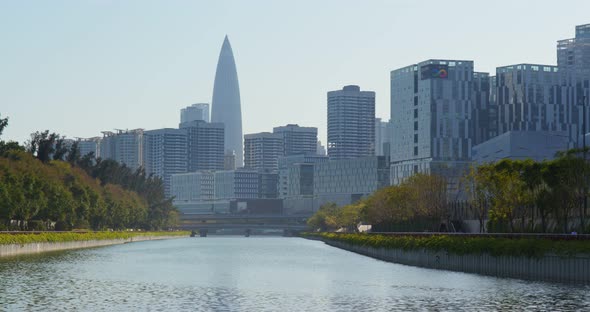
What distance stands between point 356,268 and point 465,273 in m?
16.6

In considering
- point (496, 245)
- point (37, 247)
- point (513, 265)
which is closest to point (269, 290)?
point (513, 265)

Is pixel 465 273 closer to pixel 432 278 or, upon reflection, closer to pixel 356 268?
Result: pixel 432 278

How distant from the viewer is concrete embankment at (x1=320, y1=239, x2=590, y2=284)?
7481 cm

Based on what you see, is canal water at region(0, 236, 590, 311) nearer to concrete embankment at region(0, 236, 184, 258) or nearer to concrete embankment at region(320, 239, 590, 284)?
concrete embankment at region(320, 239, 590, 284)

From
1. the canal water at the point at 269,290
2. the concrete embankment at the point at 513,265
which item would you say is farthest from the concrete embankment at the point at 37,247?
the concrete embankment at the point at 513,265

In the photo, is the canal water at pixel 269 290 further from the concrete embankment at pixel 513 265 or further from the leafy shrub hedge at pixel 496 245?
the leafy shrub hedge at pixel 496 245

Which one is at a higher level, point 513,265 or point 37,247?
point 37,247

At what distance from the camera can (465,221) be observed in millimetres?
158750

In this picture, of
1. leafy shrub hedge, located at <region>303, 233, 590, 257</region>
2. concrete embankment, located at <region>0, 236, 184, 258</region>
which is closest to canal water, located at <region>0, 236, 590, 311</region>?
leafy shrub hedge, located at <region>303, 233, 590, 257</region>

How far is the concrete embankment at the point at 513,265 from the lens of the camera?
74.8 meters

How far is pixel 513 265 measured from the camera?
84312mm

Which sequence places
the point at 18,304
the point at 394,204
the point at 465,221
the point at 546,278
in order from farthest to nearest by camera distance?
the point at 394,204, the point at 465,221, the point at 546,278, the point at 18,304

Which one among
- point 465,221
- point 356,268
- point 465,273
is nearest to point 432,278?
point 465,273

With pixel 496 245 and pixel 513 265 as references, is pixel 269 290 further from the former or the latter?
pixel 496 245
